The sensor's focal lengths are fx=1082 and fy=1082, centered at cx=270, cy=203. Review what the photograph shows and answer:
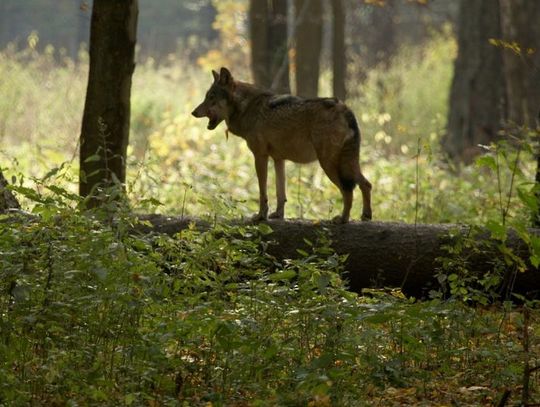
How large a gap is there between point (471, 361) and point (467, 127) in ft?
44.3

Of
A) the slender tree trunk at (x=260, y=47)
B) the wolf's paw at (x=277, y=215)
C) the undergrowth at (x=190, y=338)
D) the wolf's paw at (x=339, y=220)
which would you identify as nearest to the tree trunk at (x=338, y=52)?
the slender tree trunk at (x=260, y=47)

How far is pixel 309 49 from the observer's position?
63.0 feet

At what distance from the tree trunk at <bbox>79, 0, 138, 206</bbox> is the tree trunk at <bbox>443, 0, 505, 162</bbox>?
35.7ft

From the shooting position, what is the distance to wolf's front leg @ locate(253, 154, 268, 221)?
9.55 metres

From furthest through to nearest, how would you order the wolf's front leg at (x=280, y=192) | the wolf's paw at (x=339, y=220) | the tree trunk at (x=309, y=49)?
1. the tree trunk at (x=309, y=49)
2. the wolf's front leg at (x=280, y=192)
3. the wolf's paw at (x=339, y=220)

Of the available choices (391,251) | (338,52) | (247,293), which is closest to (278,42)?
(338,52)

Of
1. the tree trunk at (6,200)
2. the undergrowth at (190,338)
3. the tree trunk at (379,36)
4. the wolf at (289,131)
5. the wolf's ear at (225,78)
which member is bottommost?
the undergrowth at (190,338)

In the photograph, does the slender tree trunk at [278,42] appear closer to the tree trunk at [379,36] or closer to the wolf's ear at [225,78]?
the wolf's ear at [225,78]

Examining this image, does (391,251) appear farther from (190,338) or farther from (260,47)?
(260,47)

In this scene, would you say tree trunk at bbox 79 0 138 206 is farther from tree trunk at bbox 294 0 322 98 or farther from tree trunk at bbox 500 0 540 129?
tree trunk at bbox 294 0 322 98

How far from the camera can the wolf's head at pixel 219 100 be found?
33.2ft

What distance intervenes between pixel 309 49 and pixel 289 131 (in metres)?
9.78

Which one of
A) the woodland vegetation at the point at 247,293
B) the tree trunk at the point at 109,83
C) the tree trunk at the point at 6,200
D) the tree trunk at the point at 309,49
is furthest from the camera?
the tree trunk at the point at 309,49

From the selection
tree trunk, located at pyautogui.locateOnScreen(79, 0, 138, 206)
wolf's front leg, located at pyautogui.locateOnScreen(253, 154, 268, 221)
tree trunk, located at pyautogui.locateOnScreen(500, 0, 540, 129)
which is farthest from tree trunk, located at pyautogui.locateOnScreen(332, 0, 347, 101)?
tree trunk, located at pyautogui.locateOnScreen(79, 0, 138, 206)
